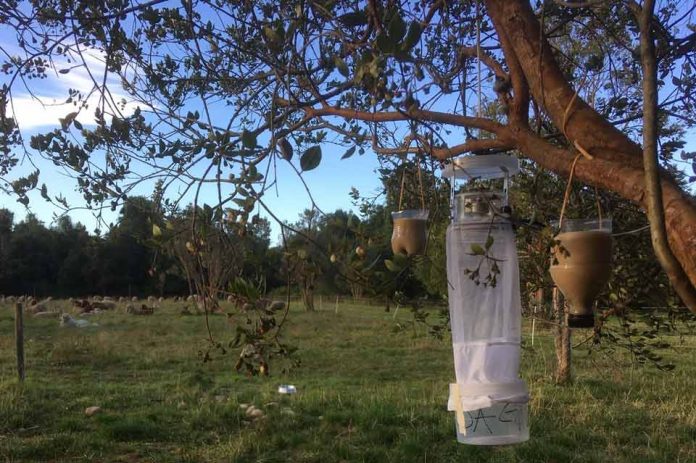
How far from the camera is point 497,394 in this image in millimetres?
1661

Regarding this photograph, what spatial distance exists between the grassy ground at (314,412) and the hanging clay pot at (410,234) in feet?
7.29

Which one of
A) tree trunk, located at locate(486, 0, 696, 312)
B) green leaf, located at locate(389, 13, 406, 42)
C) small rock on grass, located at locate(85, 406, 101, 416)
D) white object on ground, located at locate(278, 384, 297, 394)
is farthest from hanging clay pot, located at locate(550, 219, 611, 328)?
white object on ground, located at locate(278, 384, 297, 394)

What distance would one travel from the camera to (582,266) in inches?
63.4

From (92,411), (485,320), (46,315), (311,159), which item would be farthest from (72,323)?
(311,159)

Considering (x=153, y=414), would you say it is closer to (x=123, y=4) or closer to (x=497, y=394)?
(x=123, y=4)

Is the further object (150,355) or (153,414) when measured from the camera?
(150,355)

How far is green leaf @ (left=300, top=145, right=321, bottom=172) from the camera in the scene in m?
1.37

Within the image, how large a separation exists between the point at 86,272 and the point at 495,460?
1271 inches

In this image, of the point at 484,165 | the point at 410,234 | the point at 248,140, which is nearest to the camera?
the point at 248,140

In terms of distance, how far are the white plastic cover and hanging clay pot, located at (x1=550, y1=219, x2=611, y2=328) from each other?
0.55 feet

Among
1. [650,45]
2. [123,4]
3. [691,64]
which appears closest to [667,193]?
[650,45]

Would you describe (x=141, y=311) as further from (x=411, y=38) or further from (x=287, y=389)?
(x=411, y=38)

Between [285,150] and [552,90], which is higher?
[552,90]

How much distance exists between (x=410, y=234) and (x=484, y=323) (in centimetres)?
39
